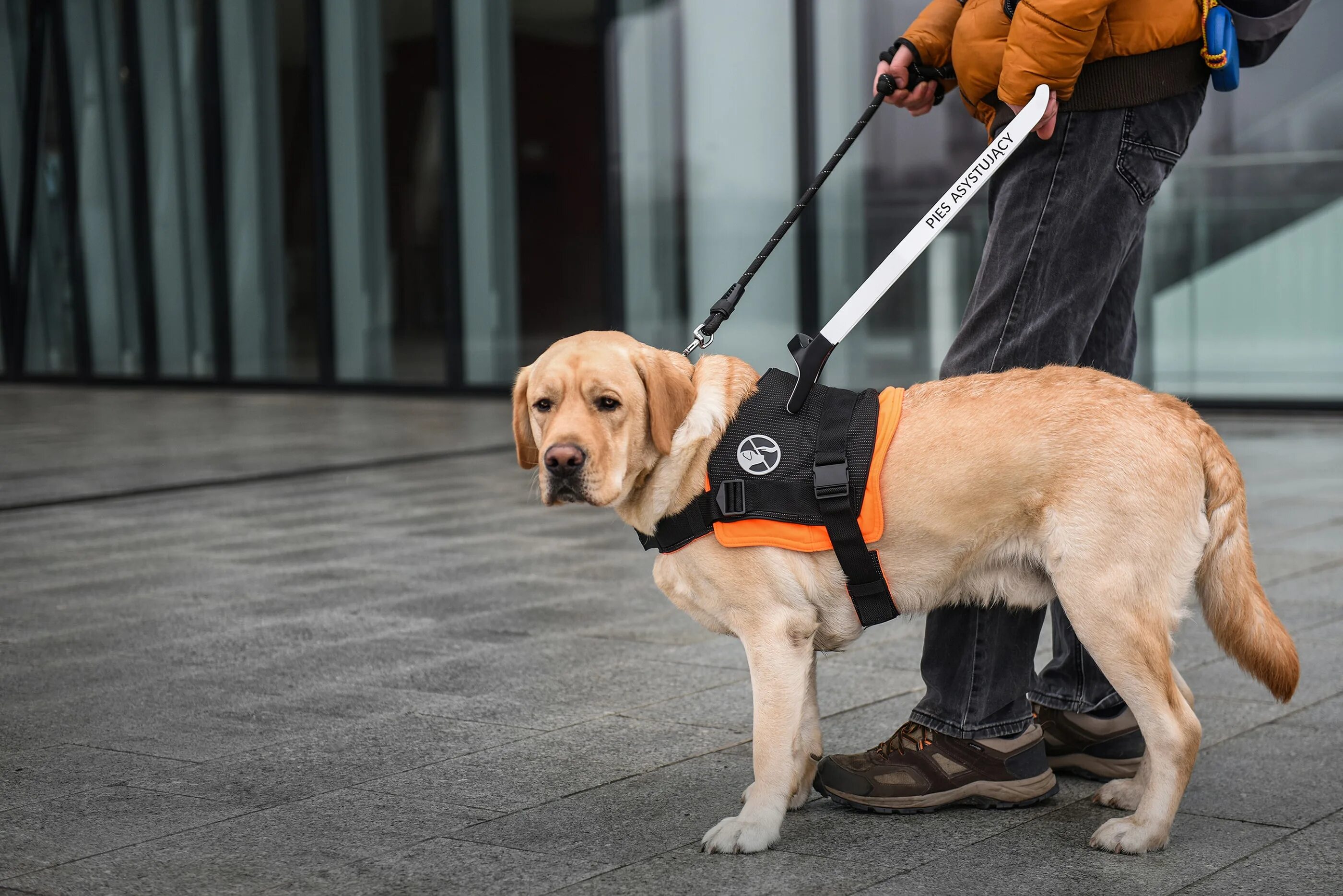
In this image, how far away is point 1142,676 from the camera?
295 centimetres

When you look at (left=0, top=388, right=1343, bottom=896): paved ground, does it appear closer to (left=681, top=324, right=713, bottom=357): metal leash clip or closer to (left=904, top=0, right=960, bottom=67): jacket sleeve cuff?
(left=681, top=324, right=713, bottom=357): metal leash clip

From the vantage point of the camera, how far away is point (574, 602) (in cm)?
560

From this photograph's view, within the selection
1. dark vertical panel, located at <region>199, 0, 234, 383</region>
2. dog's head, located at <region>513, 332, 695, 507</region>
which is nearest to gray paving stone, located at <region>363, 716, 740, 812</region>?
dog's head, located at <region>513, 332, 695, 507</region>

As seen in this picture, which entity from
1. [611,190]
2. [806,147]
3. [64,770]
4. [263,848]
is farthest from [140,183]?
[263,848]

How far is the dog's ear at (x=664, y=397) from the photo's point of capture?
307 centimetres

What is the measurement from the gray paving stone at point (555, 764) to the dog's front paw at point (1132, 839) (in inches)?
42.0

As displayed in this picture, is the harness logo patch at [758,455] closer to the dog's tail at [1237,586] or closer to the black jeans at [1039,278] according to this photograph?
the black jeans at [1039,278]

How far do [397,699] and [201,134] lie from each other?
15.6 meters

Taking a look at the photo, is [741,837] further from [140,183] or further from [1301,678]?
[140,183]

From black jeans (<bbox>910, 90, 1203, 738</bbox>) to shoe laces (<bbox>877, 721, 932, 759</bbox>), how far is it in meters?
0.02

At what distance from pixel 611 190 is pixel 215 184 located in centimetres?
597

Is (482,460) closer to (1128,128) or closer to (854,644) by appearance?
(854,644)

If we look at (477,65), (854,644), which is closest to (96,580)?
(854,644)

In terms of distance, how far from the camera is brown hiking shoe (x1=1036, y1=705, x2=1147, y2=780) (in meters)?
3.51
